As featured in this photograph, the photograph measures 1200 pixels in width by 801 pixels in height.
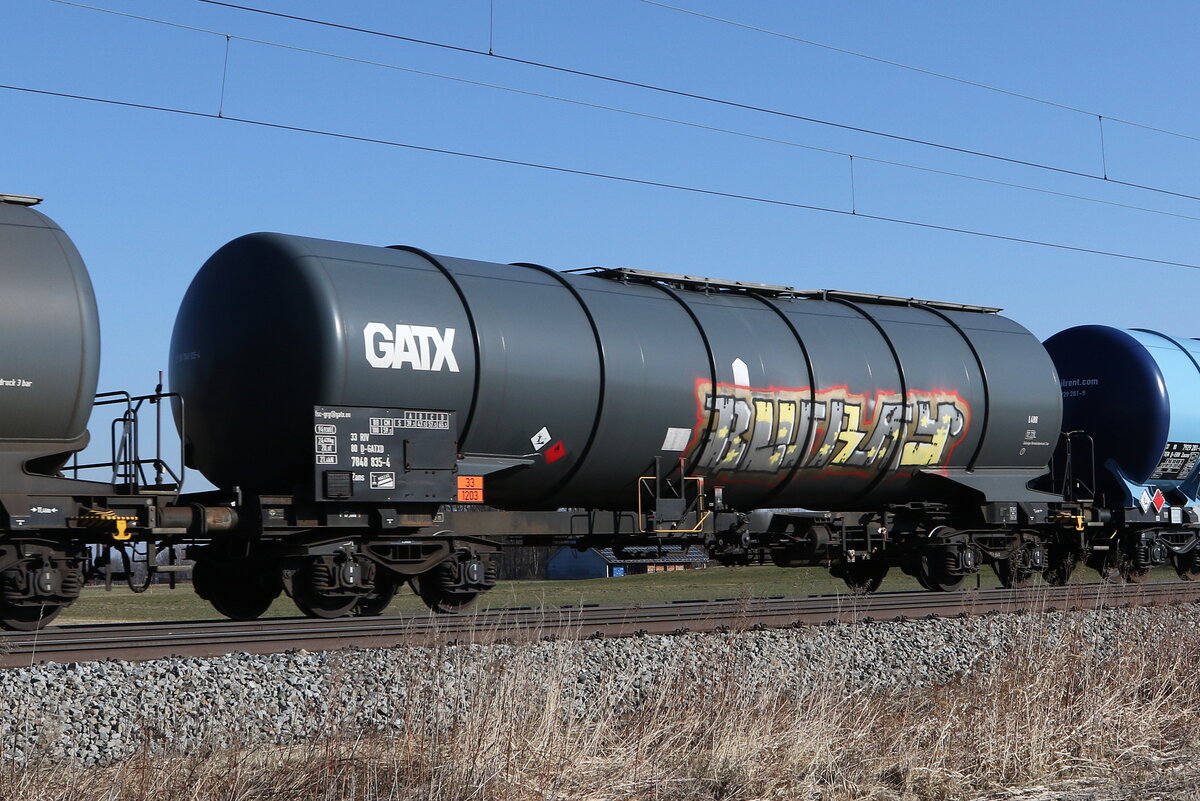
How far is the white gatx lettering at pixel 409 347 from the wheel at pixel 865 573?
803 centimetres

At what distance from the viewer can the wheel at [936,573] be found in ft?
60.4

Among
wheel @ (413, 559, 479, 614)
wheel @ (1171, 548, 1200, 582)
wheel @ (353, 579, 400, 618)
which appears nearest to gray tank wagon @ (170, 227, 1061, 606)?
wheel @ (413, 559, 479, 614)

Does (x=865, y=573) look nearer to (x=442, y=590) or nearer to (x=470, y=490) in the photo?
(x=442, y=590)

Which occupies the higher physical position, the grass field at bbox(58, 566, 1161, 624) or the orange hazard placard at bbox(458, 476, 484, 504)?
the orange hazard placard at bbox(458, 476, 484, 504)

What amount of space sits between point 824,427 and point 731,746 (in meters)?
8.60

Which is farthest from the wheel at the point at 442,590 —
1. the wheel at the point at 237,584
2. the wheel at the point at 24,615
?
the wheel at the point at 24,615

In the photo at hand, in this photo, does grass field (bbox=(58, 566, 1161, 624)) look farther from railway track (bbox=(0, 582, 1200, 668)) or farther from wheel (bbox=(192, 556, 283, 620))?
wheel (bbox=(192, 556, 283, 620))

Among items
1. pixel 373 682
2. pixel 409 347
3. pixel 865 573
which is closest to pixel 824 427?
pixel 865 573

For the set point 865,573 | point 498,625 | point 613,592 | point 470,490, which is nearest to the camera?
point 498,625

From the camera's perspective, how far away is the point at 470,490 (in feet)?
45.1

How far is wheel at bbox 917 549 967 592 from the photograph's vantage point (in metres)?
18.4

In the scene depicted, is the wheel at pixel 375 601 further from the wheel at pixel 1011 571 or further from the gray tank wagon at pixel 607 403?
the wheel at pixel 1011 571

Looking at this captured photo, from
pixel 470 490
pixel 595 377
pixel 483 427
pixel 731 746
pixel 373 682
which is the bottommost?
pixel 731 746

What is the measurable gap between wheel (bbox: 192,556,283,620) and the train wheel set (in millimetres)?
36
